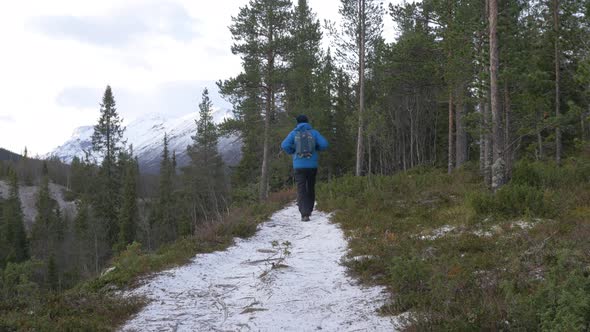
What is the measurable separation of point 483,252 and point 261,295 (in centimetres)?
300

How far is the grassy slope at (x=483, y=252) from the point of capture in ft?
10.0

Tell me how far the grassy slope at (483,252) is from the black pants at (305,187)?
31.7 inches

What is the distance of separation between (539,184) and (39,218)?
2610 inches

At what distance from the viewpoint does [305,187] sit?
31.7 ft

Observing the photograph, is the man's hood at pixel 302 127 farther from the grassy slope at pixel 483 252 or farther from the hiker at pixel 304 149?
the grassy slope at pixel 483 252

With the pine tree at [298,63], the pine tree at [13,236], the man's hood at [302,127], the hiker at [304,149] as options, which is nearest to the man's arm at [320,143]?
the hiker at [304,149]

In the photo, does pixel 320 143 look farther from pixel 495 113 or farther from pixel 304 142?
pixel 495 113

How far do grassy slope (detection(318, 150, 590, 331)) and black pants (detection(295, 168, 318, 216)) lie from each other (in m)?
0.80

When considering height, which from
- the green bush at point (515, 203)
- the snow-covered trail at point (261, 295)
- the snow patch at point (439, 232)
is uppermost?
the green bush at point (515, 203)

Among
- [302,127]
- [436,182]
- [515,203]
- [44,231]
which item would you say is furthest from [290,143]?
[44,231]

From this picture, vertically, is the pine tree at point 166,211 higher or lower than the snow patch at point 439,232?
lower

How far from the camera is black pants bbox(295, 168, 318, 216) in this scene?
9547 millimetres

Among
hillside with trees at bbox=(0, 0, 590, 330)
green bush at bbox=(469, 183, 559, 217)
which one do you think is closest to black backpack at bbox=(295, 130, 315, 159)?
hillside with trees at bbox=(0, 0, 590, 330)

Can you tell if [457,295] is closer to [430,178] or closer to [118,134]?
[430,178]
